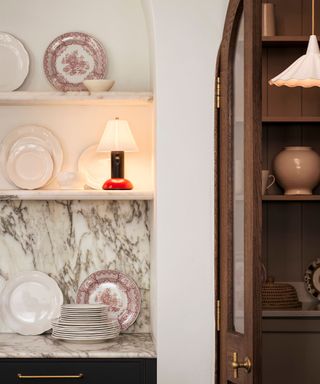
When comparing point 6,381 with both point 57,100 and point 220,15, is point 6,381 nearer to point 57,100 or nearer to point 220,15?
point 57,100

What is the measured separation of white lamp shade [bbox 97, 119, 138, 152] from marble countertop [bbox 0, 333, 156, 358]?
0.91m

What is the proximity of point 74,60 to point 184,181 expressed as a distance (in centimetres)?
97

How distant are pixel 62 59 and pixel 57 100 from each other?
311 millimetres

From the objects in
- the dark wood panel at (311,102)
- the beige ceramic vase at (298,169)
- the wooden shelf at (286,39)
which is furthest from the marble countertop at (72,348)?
the wooden shelf at (286,39)

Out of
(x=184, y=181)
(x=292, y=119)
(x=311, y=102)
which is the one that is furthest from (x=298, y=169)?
(x=184, y=181)

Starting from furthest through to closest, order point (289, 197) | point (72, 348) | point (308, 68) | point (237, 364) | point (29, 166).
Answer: point (29, 166) < point (289, 197) < point (72, 348) < point (237, 364) < point (308, 68)

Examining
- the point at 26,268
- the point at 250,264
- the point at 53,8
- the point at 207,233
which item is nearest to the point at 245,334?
the point at 250,264

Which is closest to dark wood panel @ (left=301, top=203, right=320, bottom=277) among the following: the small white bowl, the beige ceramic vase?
the beige ceramic vase

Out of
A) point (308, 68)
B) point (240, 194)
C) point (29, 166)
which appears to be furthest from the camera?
point (29, 166)

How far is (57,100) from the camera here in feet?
12.8

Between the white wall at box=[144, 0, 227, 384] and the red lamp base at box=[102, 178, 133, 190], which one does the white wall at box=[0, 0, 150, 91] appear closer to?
the red lamp base at box=[102, 178, 133, 190]

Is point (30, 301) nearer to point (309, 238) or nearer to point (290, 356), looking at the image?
point (290, 356)

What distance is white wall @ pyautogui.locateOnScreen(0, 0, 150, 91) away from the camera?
4160 mm

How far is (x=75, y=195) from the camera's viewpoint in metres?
3.86
